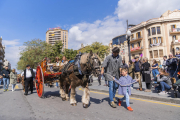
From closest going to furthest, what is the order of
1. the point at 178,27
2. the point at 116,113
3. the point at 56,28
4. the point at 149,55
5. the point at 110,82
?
the point at 116,113 < the point at 110,82 < the point at 178,27 < the point at 149,55 < the point at 56,28

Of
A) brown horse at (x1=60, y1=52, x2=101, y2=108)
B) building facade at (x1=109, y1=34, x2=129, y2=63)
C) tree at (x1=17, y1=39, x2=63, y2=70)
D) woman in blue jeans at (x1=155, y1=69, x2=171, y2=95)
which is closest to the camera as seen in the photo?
brown horse at (x1=60, y1=52, x2=101, y2=108)

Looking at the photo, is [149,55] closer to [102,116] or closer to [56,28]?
[102,116]

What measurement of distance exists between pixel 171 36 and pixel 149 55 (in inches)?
276

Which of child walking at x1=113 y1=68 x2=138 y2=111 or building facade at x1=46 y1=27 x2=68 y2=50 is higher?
building facade at x1=46 y1=27 x2=68 y2=50

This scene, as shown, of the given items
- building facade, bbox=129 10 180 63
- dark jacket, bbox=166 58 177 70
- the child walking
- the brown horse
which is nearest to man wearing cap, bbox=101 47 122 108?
the child walking

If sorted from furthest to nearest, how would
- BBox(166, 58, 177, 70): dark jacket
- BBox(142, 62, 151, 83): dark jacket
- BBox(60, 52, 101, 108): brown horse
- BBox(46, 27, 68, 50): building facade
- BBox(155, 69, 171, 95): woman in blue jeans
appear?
BBox(46, 27, 68, 50): building facade < BBox(142, 62, 151, 83): dark jacket < BBox(166, 58, 177, 70): dark jacket < BBox(155, 69, 171, 95): woman in blue jeans < BBox(60, 52, 101, 108): brown horse

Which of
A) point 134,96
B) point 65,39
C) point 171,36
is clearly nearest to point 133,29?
point 171,36

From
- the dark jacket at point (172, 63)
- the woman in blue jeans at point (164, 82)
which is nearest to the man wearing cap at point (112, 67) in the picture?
the woman in blue jeans at point (164, 82)

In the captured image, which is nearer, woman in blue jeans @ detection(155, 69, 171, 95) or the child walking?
the child walking

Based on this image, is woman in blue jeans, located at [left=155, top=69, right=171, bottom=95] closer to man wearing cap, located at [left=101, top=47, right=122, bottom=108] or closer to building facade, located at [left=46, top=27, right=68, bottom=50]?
man wearing cap, located at [left=101, top=47, right=122, bottom=108]

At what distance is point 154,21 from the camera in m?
36.4

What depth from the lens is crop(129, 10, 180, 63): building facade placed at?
35156 mm

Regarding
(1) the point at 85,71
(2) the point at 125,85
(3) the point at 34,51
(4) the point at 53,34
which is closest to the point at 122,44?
(3) the point at 34,51

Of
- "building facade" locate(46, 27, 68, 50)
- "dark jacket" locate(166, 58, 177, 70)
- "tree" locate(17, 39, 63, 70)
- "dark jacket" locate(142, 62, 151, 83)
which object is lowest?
"dark jacket" locate(142, 62, 151, 83)
